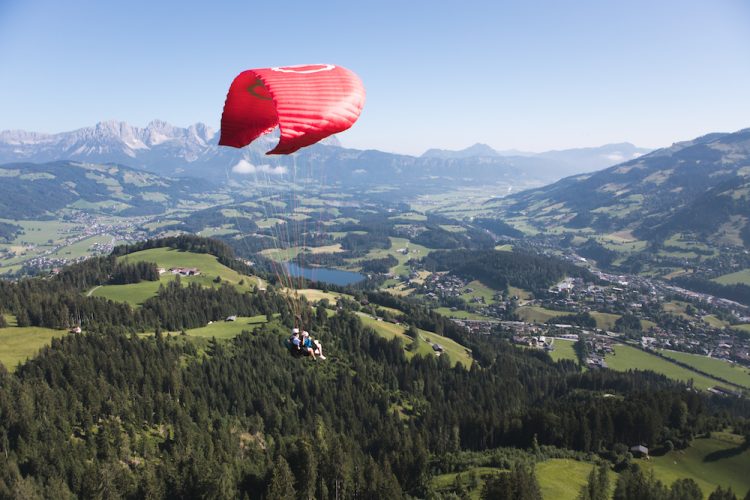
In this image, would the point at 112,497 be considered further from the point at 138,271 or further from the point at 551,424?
the point at 138,271

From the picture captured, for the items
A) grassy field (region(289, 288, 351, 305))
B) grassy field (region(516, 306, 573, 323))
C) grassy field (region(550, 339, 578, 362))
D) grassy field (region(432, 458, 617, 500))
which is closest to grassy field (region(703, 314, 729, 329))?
grassy field (region(516, 306, 573, 323))

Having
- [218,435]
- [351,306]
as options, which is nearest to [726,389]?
[351,306]

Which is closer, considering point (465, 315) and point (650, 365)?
point (650, 365)

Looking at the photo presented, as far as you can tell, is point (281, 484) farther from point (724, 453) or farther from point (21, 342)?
point (21, 342)

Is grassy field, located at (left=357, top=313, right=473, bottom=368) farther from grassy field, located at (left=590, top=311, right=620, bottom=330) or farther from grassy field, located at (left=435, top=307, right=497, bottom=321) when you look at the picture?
grassy field, located at (left=590, top=311, right=620, bottom=330)

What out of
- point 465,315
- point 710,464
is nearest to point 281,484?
point 710,464

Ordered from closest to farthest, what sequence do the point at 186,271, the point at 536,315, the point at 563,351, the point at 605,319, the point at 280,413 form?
1. the point at 280,413
2. the point at 563,351
3. the point at 186,271
4. the point at 605,319
5. the point at 536,315

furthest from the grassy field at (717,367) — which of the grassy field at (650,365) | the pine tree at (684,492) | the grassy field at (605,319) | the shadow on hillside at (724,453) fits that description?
the pine tree at (684,492)
